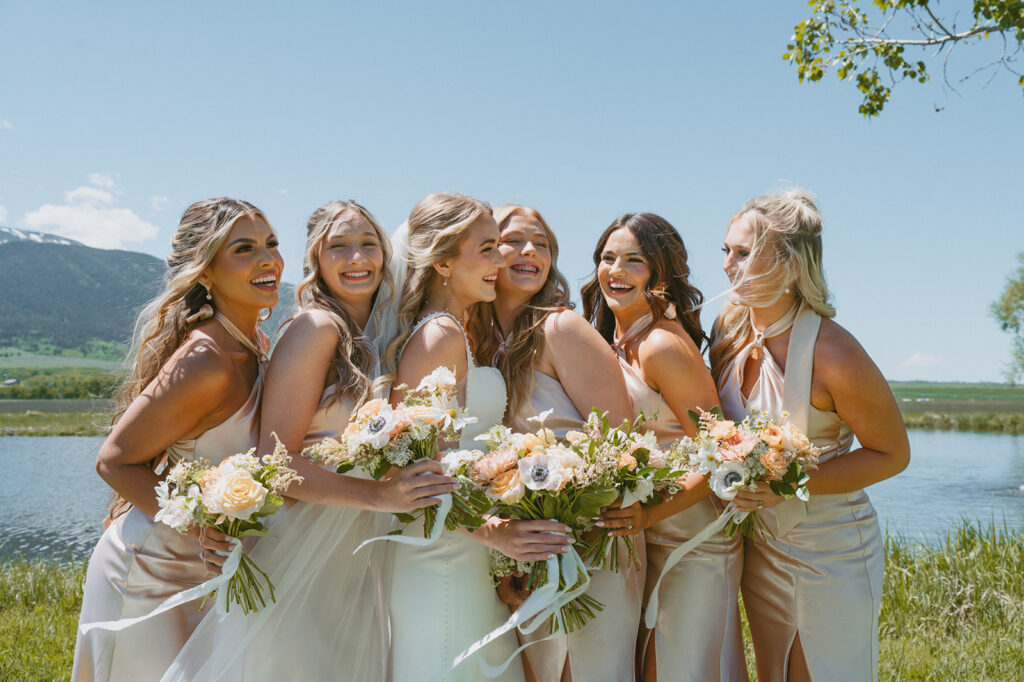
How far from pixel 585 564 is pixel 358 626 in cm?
139

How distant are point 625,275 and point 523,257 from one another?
27.0 inches

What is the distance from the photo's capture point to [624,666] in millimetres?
Answer: 4281

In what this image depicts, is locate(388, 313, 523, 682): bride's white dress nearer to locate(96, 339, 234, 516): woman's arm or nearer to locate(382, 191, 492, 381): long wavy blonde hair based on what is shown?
locate(382, 191, 492, 381): long wavy blonde hair

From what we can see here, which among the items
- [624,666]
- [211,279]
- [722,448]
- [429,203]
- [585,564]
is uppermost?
[429,203]

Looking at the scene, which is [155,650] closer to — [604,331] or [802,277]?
[604,331]

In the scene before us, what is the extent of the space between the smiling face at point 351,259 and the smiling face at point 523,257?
0.84 meters

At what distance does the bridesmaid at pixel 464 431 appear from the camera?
409cm

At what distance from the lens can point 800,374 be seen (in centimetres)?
442

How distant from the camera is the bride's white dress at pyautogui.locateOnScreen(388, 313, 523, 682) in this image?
13.5 feet

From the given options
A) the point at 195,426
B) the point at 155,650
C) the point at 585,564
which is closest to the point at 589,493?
the point at 585,564

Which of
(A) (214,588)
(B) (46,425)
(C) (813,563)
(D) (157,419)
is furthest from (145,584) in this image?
(B) (46,425)

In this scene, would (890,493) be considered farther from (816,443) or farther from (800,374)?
(800,374)

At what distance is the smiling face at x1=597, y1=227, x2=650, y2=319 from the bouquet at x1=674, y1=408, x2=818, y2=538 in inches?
51.3

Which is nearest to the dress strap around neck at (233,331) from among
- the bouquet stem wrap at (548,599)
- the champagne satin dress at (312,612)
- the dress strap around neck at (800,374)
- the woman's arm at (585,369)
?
the champagne satin dress at (312,612)
